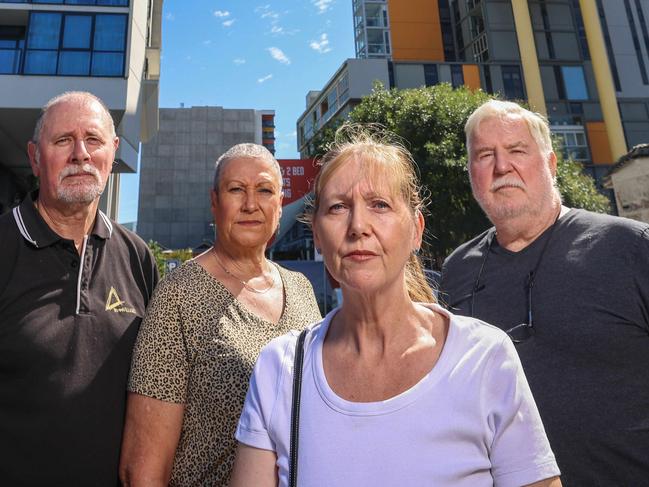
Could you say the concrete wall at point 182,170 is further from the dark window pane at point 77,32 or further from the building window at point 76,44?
the dark window pane at point 77,32

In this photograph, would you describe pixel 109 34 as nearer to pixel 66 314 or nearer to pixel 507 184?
pixel 66 314

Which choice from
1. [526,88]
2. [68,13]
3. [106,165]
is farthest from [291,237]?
[106,165]

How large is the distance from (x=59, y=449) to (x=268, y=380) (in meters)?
1.19

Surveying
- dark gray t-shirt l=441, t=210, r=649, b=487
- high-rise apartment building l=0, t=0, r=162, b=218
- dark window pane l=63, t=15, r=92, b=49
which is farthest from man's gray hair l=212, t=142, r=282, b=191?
dark window pane l=63, t=15, r=92, b=49

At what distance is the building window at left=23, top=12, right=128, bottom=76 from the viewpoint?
62.3 feet

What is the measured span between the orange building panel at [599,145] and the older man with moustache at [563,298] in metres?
47.0

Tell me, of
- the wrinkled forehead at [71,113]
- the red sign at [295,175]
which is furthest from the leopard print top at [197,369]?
the red sign at [295,175]

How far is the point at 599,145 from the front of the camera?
141 feet

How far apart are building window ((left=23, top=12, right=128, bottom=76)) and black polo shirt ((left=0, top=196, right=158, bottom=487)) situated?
64.4 ft

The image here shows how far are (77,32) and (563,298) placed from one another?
22671 millimetres

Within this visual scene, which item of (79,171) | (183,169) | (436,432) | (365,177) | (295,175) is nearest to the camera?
(436,432)

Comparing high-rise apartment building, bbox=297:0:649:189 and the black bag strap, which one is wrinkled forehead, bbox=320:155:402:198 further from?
high-rise apartment building, bbox=297:0:649:189

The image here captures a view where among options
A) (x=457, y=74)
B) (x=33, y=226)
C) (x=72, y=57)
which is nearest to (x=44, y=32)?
(x=72, y=57)

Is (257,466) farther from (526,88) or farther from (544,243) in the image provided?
(526,88)
